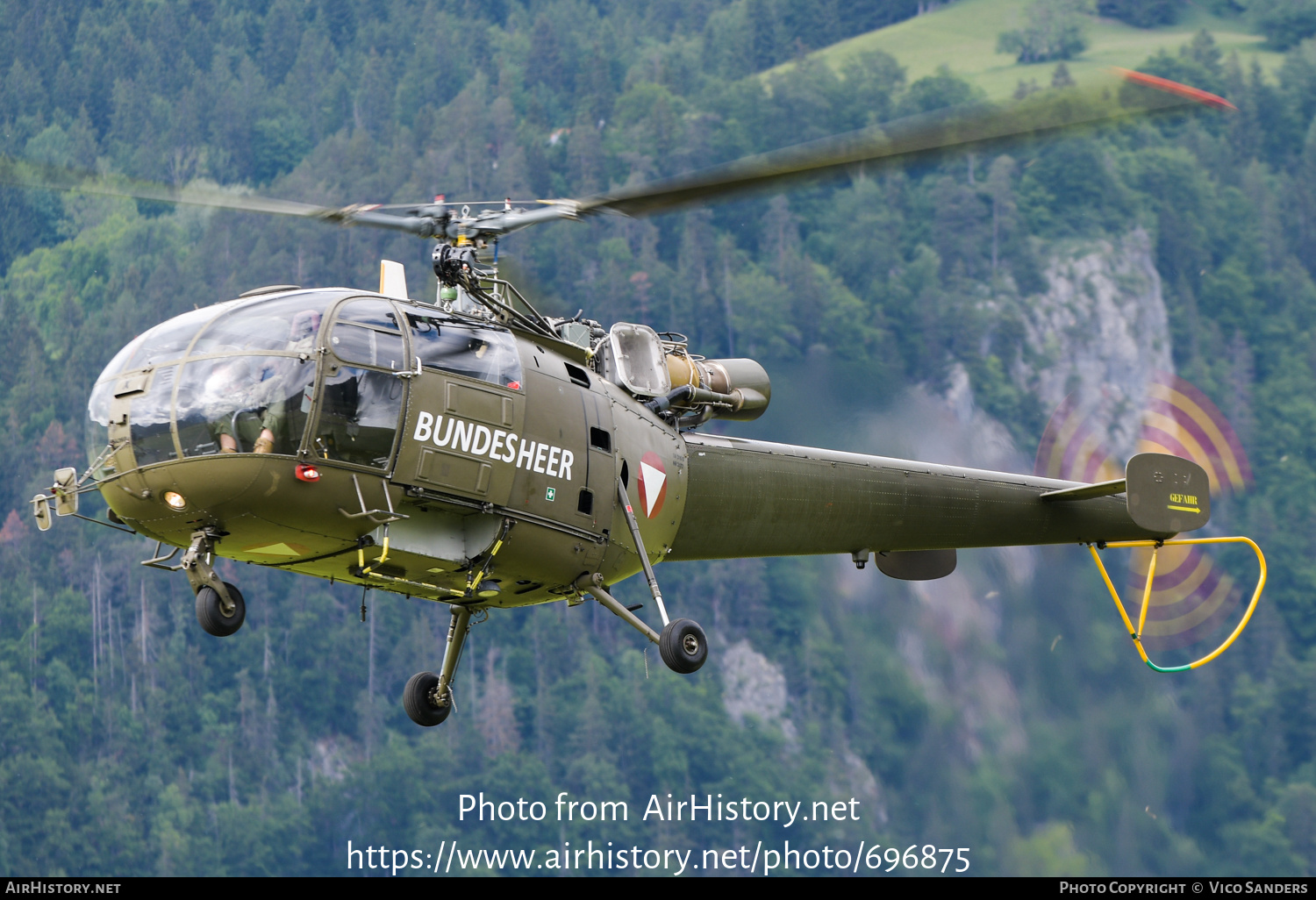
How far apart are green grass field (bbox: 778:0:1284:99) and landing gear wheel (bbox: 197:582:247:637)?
81.0 m

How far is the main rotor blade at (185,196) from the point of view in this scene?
1575cm

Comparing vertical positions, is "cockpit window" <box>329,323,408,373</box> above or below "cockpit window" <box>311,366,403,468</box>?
above

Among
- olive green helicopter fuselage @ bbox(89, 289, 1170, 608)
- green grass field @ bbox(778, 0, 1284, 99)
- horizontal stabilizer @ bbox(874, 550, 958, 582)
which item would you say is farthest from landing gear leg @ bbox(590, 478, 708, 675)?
green grass field @ bbox(778, 0, 1284, 99)

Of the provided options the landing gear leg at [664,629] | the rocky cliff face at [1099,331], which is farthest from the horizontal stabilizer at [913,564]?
the rocky cliff face at [1099,331]

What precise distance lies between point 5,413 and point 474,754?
25.8 m

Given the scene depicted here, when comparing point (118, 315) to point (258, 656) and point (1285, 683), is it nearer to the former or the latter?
point (258, 656)

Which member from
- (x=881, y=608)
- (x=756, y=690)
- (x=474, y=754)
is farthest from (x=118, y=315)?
(x=881, y=608)

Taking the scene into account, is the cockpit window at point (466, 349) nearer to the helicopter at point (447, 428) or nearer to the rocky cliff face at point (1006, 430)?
the helicopter at point (447, 428)

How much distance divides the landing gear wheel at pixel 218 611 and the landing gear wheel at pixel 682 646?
3.71m

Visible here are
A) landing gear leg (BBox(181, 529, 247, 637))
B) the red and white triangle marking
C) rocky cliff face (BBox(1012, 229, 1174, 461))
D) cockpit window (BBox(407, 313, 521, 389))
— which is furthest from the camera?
rocky cliff face (BBox(1012, 229, 1174, 461))

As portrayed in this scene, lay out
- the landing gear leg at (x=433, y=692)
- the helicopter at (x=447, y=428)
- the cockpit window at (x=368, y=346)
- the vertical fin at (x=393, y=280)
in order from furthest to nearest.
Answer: the landing gear leg at (x=433, y=692) < the vertical fin at (x=393, y=280) < the cockpit window at (x=368, y=346) < the helicopter at (x=447, y=428)

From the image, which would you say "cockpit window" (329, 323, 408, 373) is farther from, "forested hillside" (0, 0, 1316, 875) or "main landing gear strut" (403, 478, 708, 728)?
"forested hillside" (0, 0, 1316, 875)

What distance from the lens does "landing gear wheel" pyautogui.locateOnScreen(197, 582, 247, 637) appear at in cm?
1499

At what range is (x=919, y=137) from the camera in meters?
15.4
